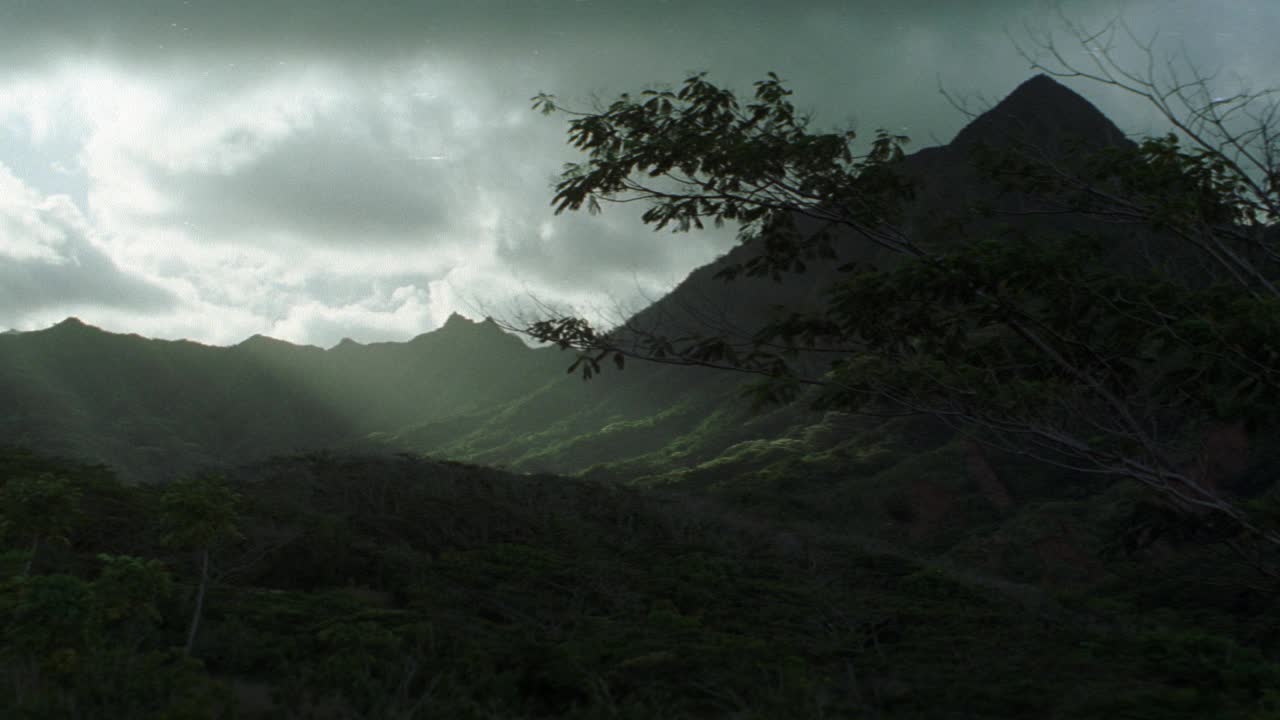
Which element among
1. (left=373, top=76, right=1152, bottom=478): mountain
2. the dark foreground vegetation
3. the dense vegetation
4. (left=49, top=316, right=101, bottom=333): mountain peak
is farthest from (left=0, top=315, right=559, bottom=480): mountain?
the dark foreground vegetation

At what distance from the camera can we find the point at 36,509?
6.30 meters

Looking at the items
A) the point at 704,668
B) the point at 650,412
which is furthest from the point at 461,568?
the point at 650,412

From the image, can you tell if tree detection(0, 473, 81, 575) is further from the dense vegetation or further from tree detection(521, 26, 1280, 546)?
tree detection(521, 26, 1280, 546)

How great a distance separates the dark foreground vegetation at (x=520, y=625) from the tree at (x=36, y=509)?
0.8 inches

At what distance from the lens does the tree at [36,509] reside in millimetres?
6180

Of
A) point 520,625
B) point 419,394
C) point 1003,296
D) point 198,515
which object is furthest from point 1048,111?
point 419,394

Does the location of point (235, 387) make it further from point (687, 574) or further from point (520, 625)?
point (520, 625)

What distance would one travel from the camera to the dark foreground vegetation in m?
4.36

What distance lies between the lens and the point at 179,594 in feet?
20.5

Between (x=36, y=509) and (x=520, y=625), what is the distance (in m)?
4.04

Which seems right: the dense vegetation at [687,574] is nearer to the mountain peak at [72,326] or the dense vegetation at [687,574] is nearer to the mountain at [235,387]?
the mountain at [235,387]

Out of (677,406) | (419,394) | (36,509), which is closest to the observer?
(36,509)

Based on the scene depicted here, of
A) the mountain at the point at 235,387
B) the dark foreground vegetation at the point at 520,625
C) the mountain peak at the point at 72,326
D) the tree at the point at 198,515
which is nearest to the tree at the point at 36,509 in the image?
the dark foreground vegetation at the point at 520,625

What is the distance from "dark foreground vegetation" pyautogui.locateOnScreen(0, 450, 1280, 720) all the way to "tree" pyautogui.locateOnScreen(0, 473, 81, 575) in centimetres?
2
